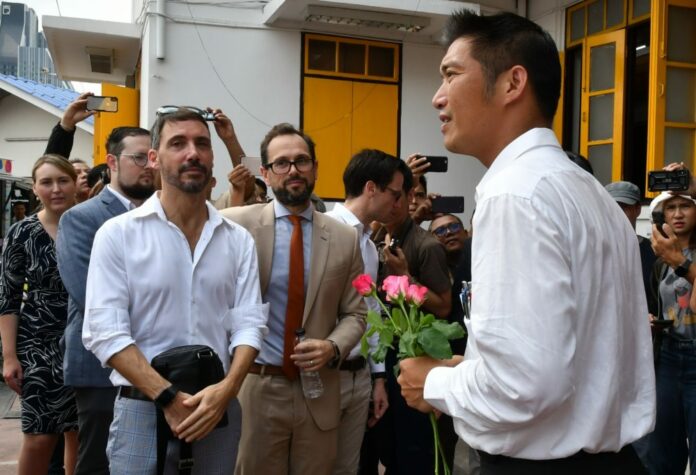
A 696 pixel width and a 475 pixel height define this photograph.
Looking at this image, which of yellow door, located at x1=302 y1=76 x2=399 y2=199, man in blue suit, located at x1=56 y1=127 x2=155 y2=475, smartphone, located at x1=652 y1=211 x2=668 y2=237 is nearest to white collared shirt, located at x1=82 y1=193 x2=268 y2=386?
man in blue suit, located at x1=56 y1=127 x2=155 y2=475

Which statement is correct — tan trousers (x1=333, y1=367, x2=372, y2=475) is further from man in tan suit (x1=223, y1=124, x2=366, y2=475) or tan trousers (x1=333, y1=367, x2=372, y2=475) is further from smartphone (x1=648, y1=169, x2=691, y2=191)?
smartphone (x1=648, y1=169, x2=691, y2=191)

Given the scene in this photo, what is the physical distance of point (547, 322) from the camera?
4.76ft

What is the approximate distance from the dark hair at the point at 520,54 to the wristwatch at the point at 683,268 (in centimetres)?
249

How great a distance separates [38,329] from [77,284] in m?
1.07

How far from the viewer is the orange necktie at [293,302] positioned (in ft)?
10.8

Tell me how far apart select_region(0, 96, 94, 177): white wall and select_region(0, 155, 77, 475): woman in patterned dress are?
61.2 ft

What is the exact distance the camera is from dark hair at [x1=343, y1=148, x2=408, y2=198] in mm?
4207

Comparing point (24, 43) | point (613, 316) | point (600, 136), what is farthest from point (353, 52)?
point (24, 43)

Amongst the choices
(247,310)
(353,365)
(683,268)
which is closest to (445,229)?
(683,268)

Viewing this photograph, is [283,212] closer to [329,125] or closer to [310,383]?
[310,383]

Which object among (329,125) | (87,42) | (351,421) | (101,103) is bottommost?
(351,421)

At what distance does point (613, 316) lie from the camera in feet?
5.33

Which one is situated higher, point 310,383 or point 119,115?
point 119,115

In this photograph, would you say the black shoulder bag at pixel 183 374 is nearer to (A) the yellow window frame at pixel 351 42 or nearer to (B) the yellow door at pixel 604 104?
(B) the yellow door at pixel 604 104
